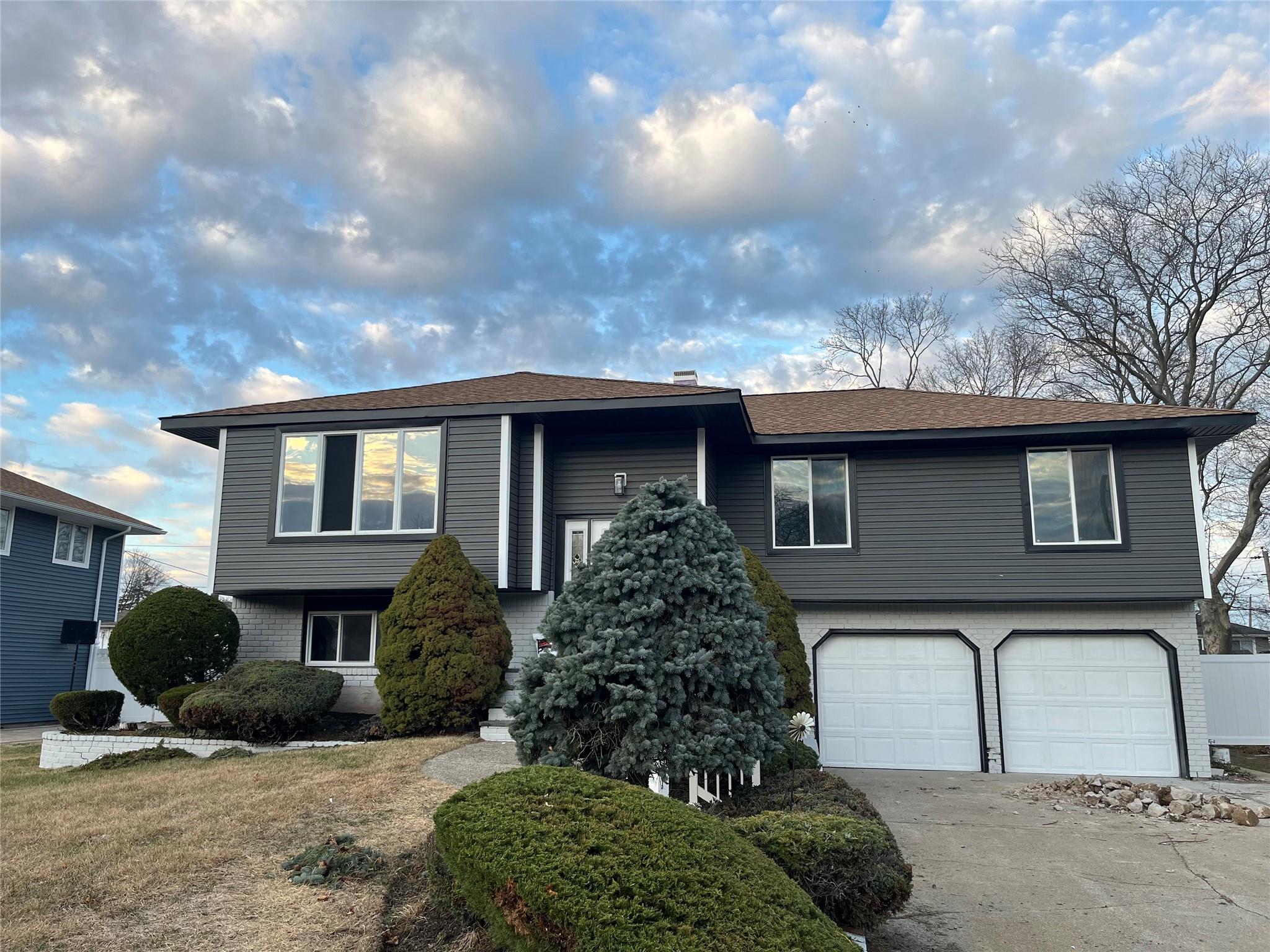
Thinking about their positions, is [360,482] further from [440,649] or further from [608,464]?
[608,464]

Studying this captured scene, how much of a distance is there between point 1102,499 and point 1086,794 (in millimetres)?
4446

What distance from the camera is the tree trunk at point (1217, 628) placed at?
2039 cm

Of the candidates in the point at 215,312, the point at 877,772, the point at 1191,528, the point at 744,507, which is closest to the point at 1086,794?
the point at 877,772

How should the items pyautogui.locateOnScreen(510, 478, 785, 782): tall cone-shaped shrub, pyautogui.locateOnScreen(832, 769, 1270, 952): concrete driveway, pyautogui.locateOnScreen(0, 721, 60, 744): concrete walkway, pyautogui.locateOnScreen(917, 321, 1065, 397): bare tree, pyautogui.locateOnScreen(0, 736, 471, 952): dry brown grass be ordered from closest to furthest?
pyautogui.locateOnScreen(0, 736, 471, 952): dry brown grass → pyautogui.locateOnScreen(832, 769, 1270, 952): concrete driveway → pyautogui.locateOnScreen(510, 478, 785, 782): tall cone-shaped shrub → pyautogui.locateOnScreen(0, 721, 60, 744): concrete walkway → pyautogui.locateOnScreen(917, 321, 1065, 397): bare tree

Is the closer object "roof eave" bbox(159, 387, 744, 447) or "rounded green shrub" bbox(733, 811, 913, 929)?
"rounded green shrub" bbox(733, 811, 913, 929)

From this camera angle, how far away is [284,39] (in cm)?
1085

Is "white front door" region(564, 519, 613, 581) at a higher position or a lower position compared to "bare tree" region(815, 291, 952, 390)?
lower

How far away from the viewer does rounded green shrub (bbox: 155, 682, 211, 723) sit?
10.6 m

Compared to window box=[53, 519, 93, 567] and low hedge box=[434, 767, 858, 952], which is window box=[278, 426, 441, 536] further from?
window box=[53, 519, 93, 567]

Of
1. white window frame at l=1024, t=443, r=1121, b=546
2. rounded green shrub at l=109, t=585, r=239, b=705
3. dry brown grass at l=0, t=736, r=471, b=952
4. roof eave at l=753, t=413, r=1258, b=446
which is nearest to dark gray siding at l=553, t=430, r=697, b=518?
roof eave at l=753, t=413, r=1258, b=446

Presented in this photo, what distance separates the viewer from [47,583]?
60.4 ft

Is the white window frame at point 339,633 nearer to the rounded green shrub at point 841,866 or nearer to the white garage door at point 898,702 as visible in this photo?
the white garage door at point 898,702

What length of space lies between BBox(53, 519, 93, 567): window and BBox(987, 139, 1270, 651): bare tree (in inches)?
910

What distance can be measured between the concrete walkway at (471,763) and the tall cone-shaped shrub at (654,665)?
2.19 metres
